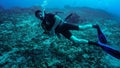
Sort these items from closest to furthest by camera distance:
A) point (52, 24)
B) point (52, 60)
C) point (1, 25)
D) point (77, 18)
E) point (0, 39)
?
point (52, 24) → point (52, 60) → point (0, 39) → point (1, 25) → point (77, 18)

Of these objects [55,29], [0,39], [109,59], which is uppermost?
[55,29]

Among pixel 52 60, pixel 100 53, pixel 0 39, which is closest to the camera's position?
pixel 52 60

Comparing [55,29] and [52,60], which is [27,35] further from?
[55,29]

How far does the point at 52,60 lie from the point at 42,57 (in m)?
0.57

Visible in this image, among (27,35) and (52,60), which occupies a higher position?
(27,35)

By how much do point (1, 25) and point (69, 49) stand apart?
22.6 ft

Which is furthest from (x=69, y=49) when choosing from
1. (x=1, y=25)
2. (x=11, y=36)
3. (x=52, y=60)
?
(x=1, y=25)

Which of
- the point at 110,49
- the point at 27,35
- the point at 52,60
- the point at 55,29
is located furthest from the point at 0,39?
the point at 110,49

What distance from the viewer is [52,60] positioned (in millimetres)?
7305

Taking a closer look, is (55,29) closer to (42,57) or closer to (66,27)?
(66,27)

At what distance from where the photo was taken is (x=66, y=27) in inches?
264

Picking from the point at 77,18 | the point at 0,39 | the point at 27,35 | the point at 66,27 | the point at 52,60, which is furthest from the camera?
the point at 77,18

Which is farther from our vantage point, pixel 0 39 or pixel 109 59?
pixel 0 39

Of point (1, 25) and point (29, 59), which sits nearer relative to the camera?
point (29, 59)
